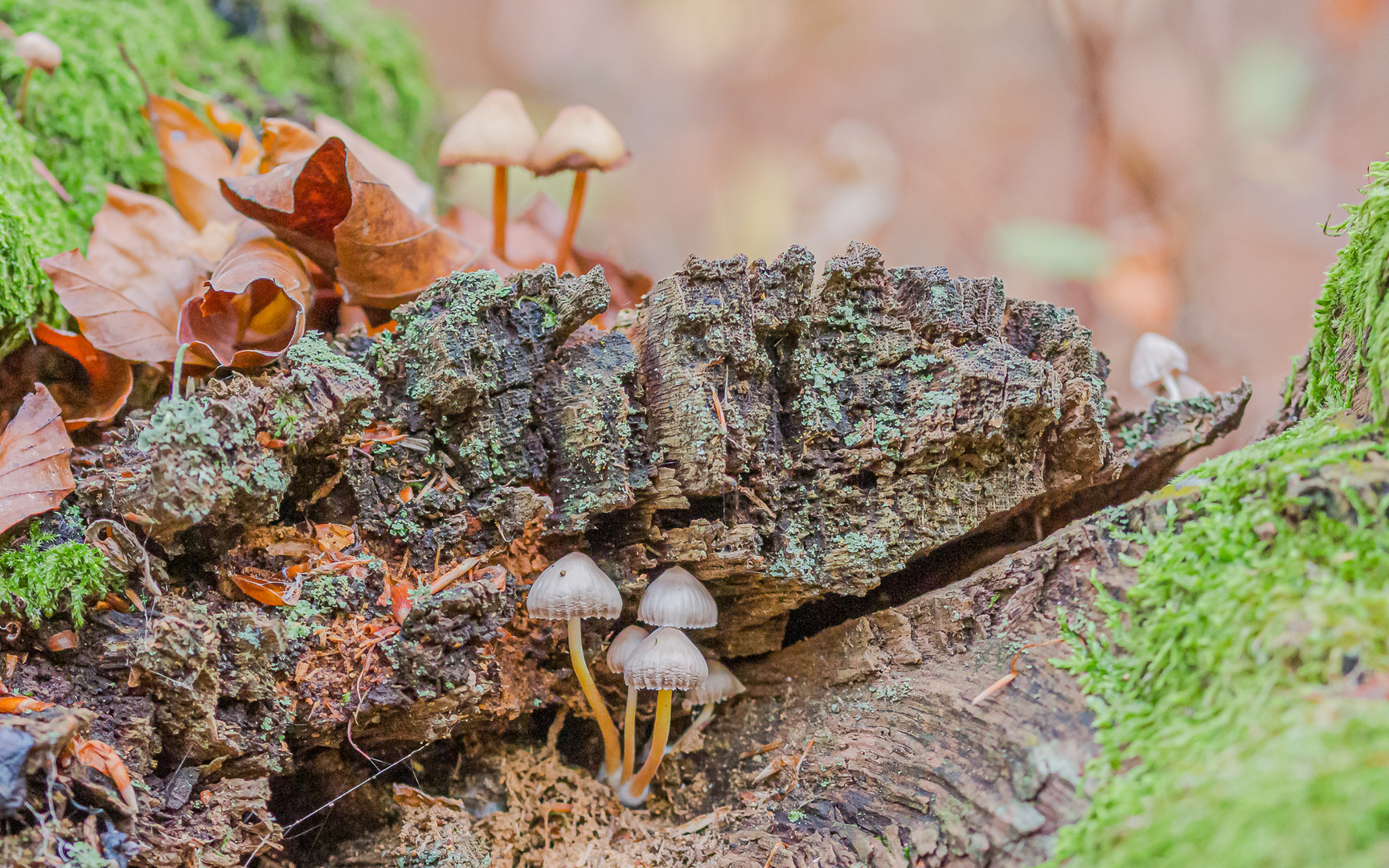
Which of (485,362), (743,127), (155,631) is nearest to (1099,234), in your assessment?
(743,127)

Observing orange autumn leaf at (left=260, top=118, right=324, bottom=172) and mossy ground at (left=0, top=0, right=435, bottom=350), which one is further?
orange autumn leaf at (left=260, top=118, right=324, bottom=172)

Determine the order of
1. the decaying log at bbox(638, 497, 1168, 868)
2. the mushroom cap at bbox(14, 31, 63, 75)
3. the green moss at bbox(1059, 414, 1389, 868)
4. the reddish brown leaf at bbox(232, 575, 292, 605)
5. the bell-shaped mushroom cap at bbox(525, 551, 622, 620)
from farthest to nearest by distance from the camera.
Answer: the mushroom cap at bbox(14, 31, 63, 75) → the bell-shaped mushroom cap at bbox(525, 551, 622, 620) → the reddish brown leaf at bbox(232, 575, 292, 605) → the decaying log at bbox(638, 497, 1168, 868) → the green moss at bbox(1059, 414, 1389, 868)

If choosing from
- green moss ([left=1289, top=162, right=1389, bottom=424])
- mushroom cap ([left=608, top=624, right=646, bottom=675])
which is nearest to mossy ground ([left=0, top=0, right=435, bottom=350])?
mushroom cap ([left=608, top=624, right=646, bottom=675])

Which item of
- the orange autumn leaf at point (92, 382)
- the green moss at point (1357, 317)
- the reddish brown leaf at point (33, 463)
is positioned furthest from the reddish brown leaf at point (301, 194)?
the green moss at point (1357, 317)

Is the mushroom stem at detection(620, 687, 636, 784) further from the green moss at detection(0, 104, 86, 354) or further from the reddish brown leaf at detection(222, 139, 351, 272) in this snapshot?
the green moss at detection(0, 104, 86, 354)

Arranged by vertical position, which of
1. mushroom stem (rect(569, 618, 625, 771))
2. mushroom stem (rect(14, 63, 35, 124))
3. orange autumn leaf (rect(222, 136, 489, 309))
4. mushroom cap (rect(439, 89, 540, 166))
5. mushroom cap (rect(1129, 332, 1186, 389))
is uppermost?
mushroom cap (rect(439, 89, 540, 166))

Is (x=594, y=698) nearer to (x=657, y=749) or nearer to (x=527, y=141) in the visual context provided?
(x=657, y=749)
